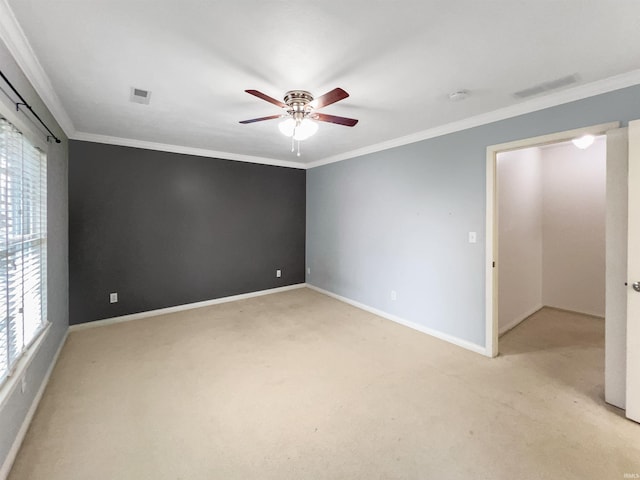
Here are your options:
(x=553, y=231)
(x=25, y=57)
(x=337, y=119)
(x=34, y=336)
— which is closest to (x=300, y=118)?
(x=337, y=119)

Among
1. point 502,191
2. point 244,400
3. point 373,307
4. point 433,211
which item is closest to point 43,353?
point 244,400

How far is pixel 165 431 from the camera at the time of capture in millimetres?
1842

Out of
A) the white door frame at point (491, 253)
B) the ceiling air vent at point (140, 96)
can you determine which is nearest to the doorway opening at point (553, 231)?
the white door frame at point (491, 253)

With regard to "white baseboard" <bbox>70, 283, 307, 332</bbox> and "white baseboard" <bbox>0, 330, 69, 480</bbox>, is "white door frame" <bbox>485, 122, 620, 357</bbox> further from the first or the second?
"white baseboard" <bbox>0, 330, 69, 480</bbox>

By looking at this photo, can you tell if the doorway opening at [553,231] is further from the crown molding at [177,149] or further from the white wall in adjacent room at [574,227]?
the crown molding at [177,149]

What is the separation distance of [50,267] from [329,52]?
304 cm

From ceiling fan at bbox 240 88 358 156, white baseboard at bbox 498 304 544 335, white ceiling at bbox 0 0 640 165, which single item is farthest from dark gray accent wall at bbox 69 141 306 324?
white baseboard at bbox 498 304 544 335

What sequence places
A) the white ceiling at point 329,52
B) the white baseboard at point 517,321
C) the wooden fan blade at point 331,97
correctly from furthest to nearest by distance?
the white baseboard at point 517,321 < the wooden fan blade at point 331,97 < the white ceiling at point 329,52

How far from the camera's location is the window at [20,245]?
1.61 meters

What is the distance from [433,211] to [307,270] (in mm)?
2913

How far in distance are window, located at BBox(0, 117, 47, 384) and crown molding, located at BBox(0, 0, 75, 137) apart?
1.44 ft

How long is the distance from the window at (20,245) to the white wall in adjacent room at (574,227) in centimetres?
605

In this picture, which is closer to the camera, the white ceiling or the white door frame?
the white ceiling

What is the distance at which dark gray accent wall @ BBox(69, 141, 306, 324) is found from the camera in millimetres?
3551
